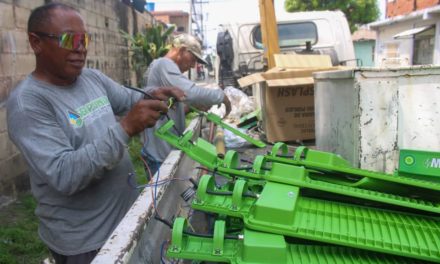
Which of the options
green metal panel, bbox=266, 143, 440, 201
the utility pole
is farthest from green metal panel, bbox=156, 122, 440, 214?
the utility pole

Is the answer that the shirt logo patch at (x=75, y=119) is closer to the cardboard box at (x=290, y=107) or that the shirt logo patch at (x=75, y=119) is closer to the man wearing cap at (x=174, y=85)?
the man wearing cap at (x=174, y=85)

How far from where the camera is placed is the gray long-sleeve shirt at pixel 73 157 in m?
1.57

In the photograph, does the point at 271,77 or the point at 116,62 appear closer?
the point at 271,77

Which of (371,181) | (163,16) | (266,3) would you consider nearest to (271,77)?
(266,3)

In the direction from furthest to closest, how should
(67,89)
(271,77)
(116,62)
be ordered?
(116,62) < (271,77) < (67,89)

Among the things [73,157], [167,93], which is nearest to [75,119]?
[73,157]

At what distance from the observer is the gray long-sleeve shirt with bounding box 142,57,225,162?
329 centimetres

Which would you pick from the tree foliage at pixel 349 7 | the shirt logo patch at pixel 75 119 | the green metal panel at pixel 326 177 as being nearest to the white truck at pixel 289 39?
the green metal panel at pixel 326 177

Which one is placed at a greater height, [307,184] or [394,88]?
[394,88]

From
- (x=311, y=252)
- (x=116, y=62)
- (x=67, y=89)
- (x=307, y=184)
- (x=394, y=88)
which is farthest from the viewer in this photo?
(x=116, y=62)

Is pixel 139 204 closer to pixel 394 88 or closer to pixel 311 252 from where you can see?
pixel 311 252

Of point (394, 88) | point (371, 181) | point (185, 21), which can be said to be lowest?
point (371, 181)

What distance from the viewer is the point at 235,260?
4.71ft

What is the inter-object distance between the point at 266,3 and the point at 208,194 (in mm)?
5201
